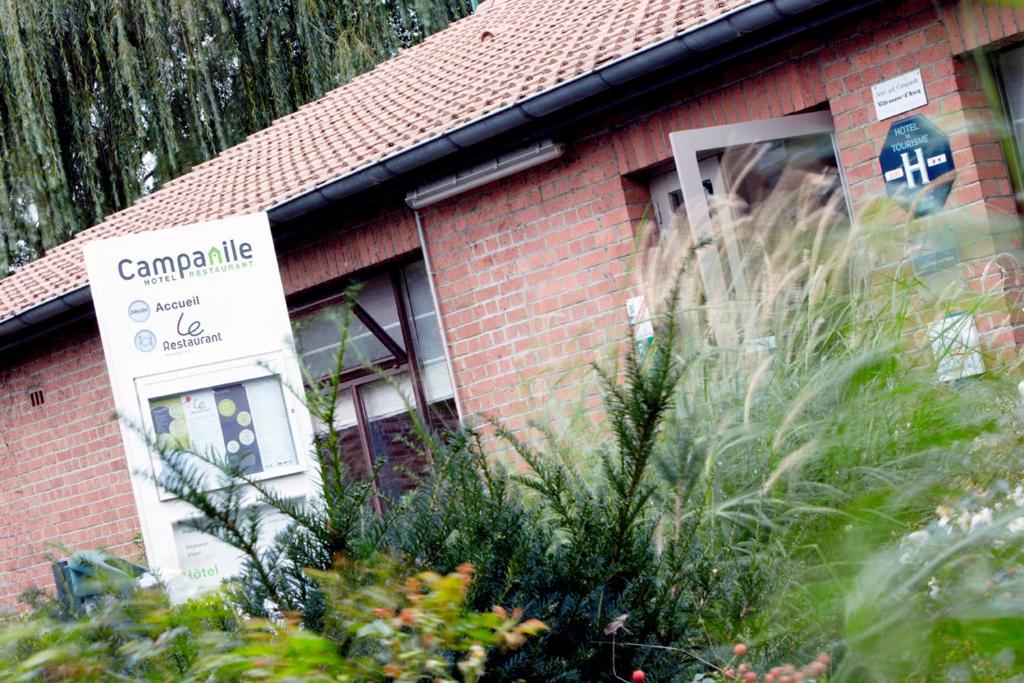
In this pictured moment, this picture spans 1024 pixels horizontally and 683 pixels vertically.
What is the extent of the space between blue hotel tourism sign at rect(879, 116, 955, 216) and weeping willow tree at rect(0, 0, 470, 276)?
9604mm

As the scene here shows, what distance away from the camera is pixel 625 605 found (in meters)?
2.26

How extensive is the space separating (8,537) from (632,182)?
6.76 metres

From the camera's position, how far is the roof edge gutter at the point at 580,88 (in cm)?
600

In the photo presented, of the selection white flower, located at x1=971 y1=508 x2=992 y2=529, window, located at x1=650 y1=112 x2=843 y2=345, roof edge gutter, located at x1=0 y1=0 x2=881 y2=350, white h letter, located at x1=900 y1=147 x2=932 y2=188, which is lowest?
white flower, located at x1=971 y1=508 x2=992 y2=529

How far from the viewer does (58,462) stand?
10188mm

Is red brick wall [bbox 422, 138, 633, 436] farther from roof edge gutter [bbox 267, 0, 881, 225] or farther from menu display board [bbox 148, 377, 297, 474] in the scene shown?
menu display board [bbox 148, 377, 297, 474]

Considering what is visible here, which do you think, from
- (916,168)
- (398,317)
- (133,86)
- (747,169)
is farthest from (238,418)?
(133,86)

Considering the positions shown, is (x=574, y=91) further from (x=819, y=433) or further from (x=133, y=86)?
(x=133, y=86)

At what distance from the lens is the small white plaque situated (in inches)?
231

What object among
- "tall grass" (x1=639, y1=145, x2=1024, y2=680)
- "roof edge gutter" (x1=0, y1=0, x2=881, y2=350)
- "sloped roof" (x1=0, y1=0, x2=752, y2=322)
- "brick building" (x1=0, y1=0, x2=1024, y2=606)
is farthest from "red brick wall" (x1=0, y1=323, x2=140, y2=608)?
"tall grass" (x1=639, y1=145, x2=1024, y2=680)

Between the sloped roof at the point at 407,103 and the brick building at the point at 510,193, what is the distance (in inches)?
1.5

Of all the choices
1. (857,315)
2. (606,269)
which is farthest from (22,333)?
(857,315)

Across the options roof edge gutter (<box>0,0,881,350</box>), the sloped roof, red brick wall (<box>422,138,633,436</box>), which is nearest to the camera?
roof edge gutter (<box>0,0,881,350</box>)

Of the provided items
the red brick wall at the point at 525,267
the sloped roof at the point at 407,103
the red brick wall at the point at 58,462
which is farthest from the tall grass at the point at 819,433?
the red brick wall at the point at 58,462
